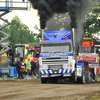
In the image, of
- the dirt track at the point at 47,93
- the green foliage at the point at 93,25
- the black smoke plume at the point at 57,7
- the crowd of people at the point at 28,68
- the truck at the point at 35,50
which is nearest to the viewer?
the dirt track at the point at 47,93

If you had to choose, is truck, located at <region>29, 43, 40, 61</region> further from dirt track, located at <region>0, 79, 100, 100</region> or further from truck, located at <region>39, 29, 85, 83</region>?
dirt track, located at <region>0, 79, 100, 100</region>

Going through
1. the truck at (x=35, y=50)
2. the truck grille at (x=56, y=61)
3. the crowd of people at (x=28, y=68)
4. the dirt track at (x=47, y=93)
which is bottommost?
the dirt track at (x=47, y=93)

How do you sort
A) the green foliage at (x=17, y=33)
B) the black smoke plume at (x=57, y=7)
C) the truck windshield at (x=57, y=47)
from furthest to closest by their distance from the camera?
1. the green foliage at (x=17, y=33)
2. the black smoke plume at (x=57, y=7)
3. the truck windshield at (x=57, y=47)

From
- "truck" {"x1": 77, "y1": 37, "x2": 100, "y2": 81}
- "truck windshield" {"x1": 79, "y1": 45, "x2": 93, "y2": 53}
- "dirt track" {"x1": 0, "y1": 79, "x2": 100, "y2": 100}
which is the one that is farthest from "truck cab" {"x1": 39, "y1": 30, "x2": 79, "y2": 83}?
"truck windshield" {"x1": 79, "y1": 45, "x2": 93, "y2": 53}

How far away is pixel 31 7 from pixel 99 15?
26247mm

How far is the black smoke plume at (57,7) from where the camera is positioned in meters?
25.0

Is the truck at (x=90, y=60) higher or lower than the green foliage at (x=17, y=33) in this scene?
lower

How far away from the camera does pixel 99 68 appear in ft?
73.5

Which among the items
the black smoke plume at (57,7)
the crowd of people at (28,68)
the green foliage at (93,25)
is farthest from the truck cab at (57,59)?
the green foliage at (93,25)

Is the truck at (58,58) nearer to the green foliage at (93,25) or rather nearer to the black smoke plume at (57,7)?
the black smoke plume at (57,7)

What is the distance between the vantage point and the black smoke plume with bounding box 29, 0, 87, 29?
25.0 metres

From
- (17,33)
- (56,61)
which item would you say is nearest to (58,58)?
(56,61)

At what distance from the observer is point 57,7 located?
2797 centimetres

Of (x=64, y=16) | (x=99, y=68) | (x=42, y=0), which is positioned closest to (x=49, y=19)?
(x=42, y=0)
